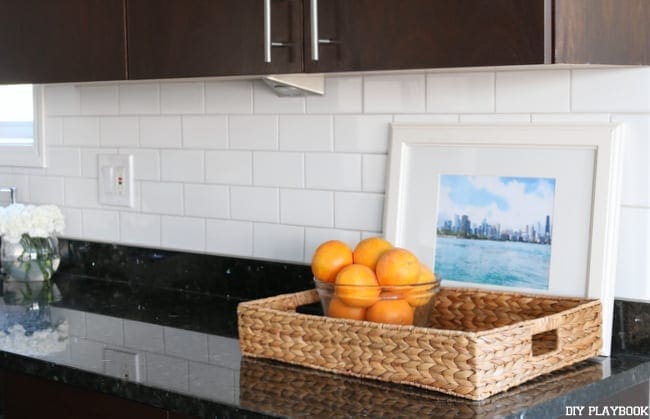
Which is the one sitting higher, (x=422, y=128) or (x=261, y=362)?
(x=422, y=128)

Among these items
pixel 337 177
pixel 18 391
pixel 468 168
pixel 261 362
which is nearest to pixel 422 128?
pixel 468 168

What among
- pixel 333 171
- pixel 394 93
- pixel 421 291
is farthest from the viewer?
pixel 333 171

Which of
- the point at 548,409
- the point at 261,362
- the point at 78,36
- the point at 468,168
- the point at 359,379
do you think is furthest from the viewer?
the point at 78,36

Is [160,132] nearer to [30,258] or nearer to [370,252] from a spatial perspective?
[30,258]

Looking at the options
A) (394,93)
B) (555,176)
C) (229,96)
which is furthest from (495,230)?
(229,96)

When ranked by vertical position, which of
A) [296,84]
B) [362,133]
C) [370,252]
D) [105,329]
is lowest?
[105,329]

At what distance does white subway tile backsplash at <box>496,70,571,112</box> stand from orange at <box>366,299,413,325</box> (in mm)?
476

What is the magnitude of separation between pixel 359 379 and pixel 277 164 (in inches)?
31.4

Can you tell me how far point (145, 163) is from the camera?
2691 millimetres

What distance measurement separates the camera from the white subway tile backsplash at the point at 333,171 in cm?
225

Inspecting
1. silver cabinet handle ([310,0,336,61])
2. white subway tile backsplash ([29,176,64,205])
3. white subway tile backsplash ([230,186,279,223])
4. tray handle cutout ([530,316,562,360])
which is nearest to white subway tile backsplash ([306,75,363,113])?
white subway tile backsplash ([230,186,279,223])

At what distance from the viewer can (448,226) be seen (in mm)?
2072

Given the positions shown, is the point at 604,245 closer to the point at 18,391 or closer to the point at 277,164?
the point at 277,164

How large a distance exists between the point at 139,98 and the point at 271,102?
460mm
